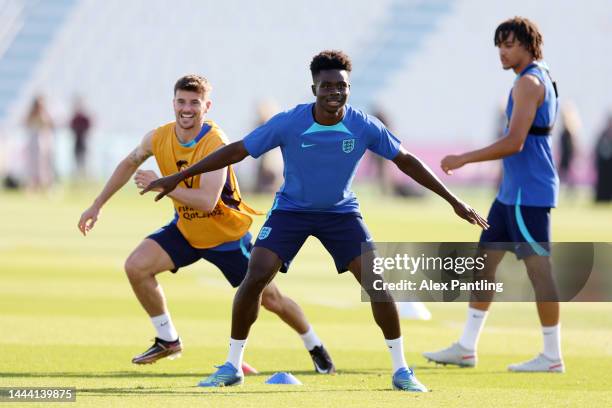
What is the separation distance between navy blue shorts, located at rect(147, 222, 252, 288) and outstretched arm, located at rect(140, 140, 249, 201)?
4.54 feet

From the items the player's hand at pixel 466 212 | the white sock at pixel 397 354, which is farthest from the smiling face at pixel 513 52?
the white sock at pixel 397 354

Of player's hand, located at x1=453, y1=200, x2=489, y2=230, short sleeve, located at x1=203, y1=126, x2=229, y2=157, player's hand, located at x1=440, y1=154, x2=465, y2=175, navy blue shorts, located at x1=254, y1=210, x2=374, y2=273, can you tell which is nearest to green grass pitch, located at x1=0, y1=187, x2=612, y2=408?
navy blue shorts, located at x1=254, y1=210, x2=374, y2=273

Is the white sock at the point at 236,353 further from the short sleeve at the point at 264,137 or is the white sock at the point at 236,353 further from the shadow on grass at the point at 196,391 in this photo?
the short sleeve at the point at 264,137

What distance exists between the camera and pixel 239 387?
838 centimetres

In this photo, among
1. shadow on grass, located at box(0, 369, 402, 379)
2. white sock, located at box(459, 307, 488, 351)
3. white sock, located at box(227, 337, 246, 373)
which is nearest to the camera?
white sock, located at box(227, 337, 246, 373)

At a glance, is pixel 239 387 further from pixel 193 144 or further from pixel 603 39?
pixel 603 39

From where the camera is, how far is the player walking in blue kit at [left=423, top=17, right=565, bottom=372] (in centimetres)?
952

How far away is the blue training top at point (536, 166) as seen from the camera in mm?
9625

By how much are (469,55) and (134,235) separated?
3905 centimetres

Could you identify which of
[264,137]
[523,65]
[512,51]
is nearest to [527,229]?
[523,65]

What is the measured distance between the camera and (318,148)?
8195 mm

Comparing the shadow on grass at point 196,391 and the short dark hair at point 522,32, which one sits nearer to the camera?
the shadow on grass at point 196,391

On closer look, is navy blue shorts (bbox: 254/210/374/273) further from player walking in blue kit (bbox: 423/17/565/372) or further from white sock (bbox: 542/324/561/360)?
white sock (bbox: 542/324/561/360)

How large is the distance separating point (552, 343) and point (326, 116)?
270 centimetres
